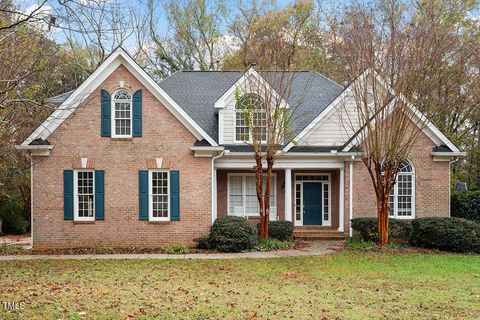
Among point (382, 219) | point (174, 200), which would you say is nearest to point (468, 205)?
point (382, 219)

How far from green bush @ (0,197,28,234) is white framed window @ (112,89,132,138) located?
12838 millimetres

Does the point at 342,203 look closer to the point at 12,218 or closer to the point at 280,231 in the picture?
the point at 280,231

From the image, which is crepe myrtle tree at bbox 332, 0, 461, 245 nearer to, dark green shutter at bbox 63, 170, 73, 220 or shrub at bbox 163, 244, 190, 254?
shrub at bbox 163, 244, 190, 254

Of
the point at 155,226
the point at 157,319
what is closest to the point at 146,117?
the point at 155,226

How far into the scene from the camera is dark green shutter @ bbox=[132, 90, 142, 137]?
18083 mm

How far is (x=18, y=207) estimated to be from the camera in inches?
1115

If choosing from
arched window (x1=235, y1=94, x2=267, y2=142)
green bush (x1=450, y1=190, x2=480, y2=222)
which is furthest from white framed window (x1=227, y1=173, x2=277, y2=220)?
green bush (x1=450, y1=190, x2=480, y2=222)

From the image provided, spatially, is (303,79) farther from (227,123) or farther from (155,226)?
(155,226)

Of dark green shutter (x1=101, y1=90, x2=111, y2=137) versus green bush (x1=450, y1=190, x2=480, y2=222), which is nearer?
dark green shutter (x1=101, y1=90, x2=111, y2=137)

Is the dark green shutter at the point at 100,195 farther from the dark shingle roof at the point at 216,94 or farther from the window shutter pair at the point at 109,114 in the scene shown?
the dark shingle roof at the point at 216,94

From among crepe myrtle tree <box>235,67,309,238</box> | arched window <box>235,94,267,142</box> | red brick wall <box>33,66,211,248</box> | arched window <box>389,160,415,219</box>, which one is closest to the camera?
red brick wall <box>33,66,211,248</box>

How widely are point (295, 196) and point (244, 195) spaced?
235 cm

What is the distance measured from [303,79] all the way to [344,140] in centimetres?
485

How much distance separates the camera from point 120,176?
18.2 m
